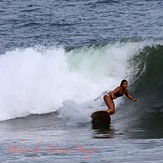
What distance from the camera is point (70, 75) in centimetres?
2142

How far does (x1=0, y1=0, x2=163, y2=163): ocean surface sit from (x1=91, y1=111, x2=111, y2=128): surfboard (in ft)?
0.53

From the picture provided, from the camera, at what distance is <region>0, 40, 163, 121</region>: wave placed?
19688mm

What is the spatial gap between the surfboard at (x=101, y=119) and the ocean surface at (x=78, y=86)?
16 cm

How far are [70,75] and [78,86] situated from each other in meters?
0.99

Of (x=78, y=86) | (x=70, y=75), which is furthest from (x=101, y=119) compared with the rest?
(x=70, y=75)

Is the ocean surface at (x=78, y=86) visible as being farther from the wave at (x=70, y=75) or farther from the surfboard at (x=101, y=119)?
the surfboard at (x=101, y=119)

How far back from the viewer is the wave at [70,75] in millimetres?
19688

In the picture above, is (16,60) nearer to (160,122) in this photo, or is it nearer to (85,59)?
(85,59)

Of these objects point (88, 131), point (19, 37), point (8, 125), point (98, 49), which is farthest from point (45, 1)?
point (88, 131)

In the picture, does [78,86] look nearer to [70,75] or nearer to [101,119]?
[70,75]

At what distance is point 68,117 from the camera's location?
1691cm

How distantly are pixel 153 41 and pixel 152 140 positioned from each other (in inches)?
403

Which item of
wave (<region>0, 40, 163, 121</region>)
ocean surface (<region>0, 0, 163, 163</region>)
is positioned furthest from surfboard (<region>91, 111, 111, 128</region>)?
wave (<region>0, 40, 163, 121</region>)

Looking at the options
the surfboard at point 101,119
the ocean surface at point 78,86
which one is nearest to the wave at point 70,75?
the ocean surface at point 78,86
